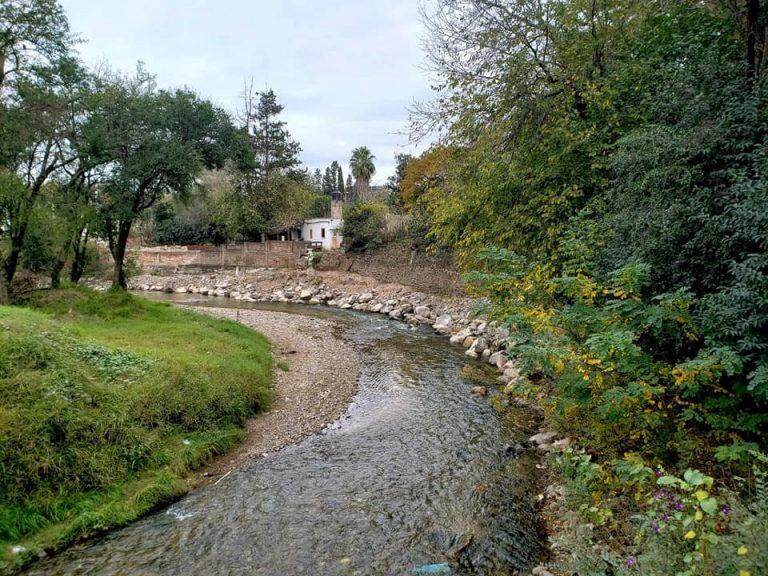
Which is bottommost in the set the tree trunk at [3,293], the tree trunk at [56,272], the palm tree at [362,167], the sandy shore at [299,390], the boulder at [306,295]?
the sandy shore at [299,390]

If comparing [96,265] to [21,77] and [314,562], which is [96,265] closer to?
[21,77]

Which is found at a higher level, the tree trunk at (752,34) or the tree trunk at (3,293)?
the tree trunk at (752,34)

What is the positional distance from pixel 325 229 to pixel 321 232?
81 cm

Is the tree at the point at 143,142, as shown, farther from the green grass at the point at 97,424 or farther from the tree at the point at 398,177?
the tree at the point at 398,177

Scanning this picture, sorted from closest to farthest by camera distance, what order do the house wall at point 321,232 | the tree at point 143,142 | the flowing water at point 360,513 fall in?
1. the flowing water at point 360,513
2. the tree at point 143,142
3. the house wall at point 321,232

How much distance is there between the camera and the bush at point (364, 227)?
3083 cm

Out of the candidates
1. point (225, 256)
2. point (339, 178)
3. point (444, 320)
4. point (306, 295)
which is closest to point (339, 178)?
point (339, 178)

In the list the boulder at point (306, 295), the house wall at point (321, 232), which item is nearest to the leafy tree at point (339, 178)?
the house wall at point (321, 232)

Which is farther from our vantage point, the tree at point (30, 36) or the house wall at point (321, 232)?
the house wall at point (321, 232)

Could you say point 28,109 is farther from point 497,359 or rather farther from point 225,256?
point 225,256

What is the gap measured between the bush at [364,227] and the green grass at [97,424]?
22.2 m

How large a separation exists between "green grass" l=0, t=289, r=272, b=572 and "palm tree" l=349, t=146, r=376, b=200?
1527 inches

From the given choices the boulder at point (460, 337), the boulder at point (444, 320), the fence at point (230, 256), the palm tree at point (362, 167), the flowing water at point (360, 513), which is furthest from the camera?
the palm tree at point (362, 167)

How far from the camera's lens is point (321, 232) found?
3981 centimetres
